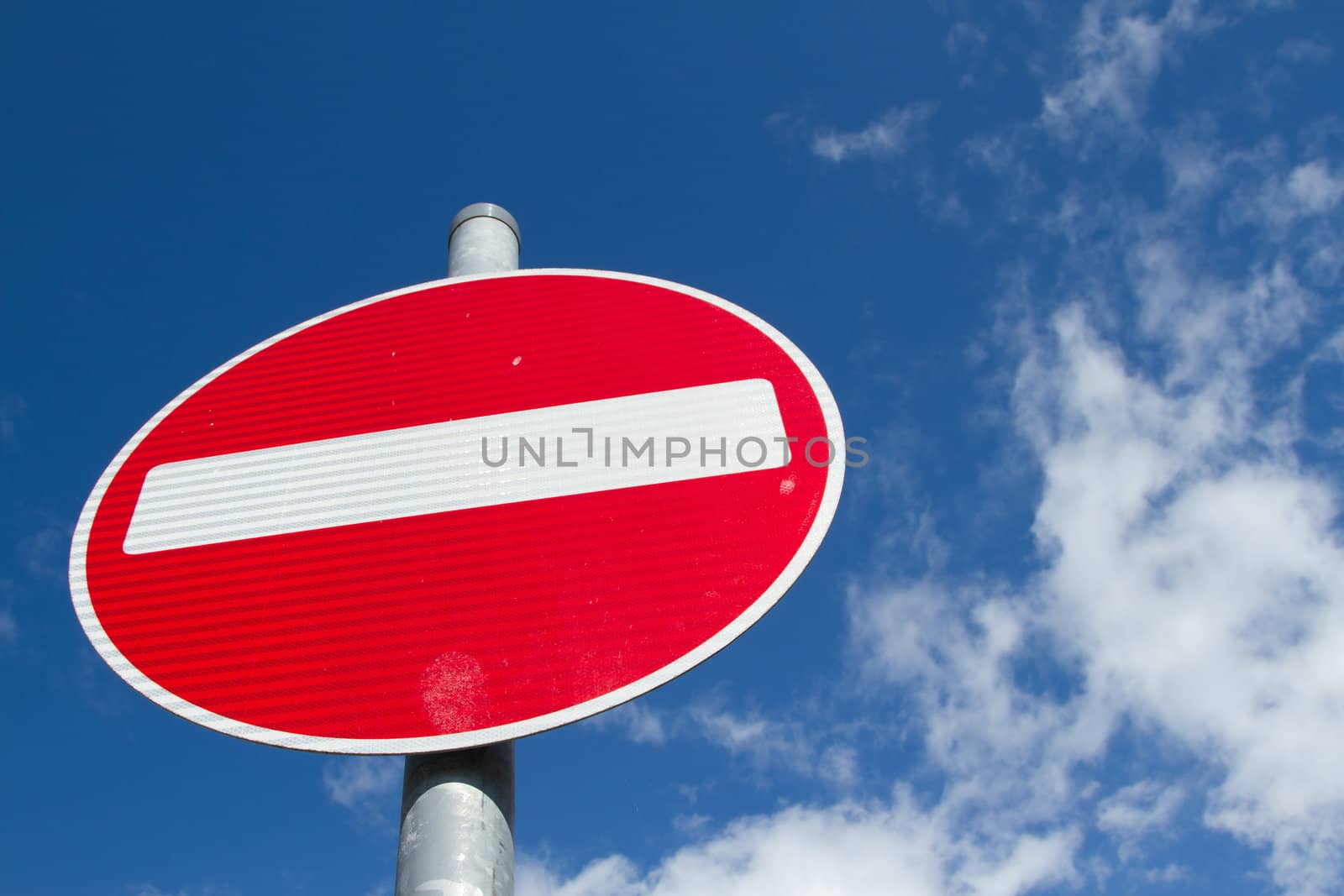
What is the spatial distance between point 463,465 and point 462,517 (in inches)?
5.1

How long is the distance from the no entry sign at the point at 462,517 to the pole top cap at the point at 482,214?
17cm

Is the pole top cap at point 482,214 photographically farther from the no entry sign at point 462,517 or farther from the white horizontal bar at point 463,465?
the white horizontal bar at point 463,465

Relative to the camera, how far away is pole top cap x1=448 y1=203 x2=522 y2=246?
7.34 feet

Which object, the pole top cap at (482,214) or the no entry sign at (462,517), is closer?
the no entry sign at (462,517)

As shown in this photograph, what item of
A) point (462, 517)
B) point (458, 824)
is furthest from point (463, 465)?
point (458, 824)

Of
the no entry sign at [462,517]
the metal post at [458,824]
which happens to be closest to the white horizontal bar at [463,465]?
the no entry sign at [462,517]

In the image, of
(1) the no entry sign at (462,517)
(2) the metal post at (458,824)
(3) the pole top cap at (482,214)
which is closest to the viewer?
(2) the metal post at (458,824)

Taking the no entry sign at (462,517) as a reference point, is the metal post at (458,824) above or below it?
below

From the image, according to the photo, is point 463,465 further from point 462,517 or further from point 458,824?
point 458,824

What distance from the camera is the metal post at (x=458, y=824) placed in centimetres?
124

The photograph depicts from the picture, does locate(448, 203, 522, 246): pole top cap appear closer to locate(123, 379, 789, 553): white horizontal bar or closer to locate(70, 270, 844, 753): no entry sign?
locate(70, 270, 844, 753): no entry sign

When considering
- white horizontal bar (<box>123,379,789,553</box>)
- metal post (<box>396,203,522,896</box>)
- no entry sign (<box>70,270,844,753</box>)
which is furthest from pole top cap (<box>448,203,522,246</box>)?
metal post (<box>396,203,522,896</box>)

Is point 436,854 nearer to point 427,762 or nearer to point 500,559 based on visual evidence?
point 427,762

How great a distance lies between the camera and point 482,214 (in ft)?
7.33
